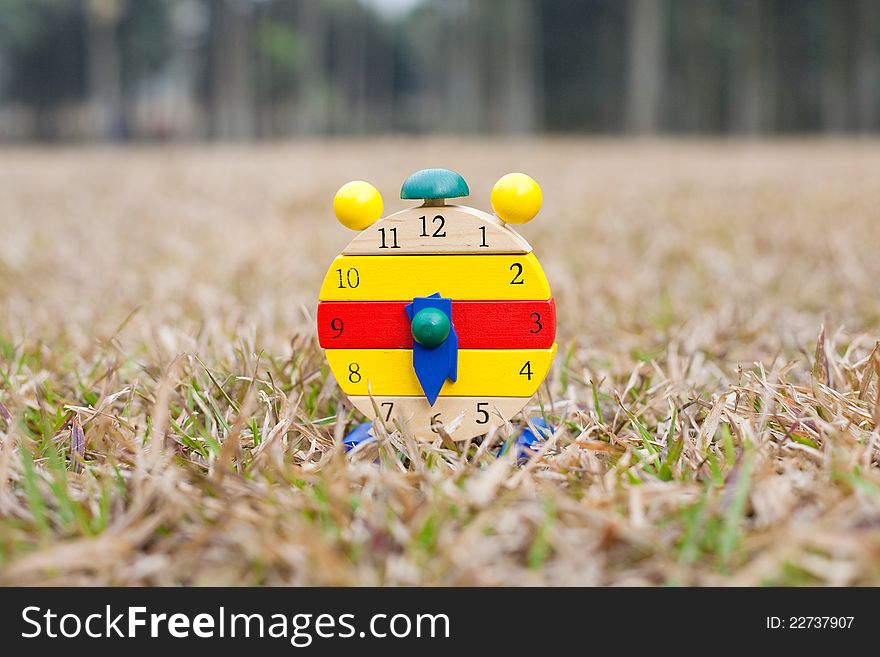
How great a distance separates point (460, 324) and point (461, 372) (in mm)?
70

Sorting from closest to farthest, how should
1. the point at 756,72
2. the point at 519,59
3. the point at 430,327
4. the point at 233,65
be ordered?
the point at 430,327, the point at 756,72, the point at 519,59, the point at 233,65

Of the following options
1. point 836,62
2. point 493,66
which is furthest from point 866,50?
point 493,66

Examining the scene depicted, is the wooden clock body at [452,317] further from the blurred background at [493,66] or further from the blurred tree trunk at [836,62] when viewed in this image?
the blurred tree trunk at [836,62]

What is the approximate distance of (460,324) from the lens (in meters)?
1.28

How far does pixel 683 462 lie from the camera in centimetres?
113

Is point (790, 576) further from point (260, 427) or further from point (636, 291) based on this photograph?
point (636, 291)

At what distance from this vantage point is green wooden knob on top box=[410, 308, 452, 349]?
4.01ft

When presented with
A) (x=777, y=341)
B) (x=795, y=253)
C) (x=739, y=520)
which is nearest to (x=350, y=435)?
(x=739, y=520)

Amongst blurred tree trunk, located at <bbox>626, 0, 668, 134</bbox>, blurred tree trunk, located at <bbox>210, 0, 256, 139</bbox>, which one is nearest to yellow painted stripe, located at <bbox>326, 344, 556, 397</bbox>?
blurred tree trunk, located at <bbox>626, 0, 668, 134</bbox>

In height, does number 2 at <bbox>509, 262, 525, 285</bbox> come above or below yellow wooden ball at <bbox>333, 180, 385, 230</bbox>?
below

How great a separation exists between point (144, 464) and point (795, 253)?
255 cm

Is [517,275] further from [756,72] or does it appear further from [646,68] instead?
[756,72]

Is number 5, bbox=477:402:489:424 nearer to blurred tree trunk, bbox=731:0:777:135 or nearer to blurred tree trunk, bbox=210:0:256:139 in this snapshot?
blurred tree trunk, bbox=731:0:777:135
